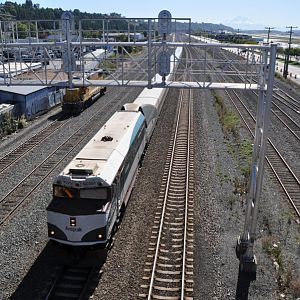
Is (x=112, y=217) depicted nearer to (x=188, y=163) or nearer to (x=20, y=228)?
(x=20, y=228)

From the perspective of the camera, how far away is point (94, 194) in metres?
12.7

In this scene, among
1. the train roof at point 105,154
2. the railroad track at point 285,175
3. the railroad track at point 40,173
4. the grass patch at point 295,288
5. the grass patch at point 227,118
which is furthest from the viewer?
the grass patch at point 227,118

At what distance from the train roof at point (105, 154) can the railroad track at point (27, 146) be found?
22.1 feet

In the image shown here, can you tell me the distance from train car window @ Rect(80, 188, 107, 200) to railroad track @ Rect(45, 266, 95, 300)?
2212 millimetres

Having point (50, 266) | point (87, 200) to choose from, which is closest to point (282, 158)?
point (87, 200)

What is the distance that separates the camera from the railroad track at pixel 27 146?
2244cm

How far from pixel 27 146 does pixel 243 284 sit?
56.8 ft

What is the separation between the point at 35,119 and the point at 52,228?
21.8 m

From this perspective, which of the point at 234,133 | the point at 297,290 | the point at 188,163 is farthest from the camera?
the point at 234,133

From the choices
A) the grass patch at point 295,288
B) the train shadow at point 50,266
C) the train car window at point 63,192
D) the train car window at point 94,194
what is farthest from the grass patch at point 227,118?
the train car window at point 63,192

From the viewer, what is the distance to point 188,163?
22.0 meters

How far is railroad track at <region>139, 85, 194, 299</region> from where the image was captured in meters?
11.9

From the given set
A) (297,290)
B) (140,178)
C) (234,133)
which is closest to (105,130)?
(140,178)

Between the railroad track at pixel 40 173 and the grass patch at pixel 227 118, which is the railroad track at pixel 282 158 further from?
the railroad track at pixel 40 173
